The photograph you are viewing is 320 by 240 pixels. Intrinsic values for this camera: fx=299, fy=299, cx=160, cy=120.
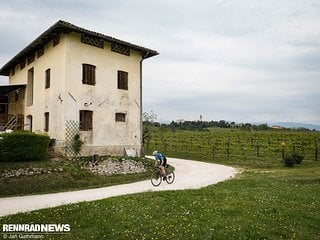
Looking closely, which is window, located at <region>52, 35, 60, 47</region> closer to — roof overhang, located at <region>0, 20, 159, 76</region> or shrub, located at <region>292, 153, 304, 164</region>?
roof overhang, located at <region>0, 20, 159, 76</region>

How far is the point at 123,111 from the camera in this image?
2403 centimetres

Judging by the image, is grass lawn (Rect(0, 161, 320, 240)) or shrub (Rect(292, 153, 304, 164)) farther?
shrub (Rect(292, 153, 304, 164))

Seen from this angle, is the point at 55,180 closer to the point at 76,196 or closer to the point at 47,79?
the point at 76,196

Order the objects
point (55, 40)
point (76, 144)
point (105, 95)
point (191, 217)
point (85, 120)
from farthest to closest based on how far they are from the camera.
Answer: point (105, 95) → point (55, 40) → point (85, 120) → point (76, 144) → point (191, 217)

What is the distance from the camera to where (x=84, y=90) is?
21.8 meters

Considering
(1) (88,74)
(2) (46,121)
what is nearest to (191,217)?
(1) (88,74)

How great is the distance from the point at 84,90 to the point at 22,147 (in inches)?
253

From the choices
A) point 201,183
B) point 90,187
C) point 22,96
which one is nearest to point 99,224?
point 90,187

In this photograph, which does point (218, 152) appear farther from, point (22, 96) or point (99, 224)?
point (99, 224)

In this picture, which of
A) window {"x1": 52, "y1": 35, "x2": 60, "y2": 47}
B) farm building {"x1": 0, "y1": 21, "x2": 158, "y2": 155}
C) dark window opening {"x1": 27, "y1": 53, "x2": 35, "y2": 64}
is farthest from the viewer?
Result: dark window opening {"x1": 27, "y1": 53, "x2": 35, "y2": 64}

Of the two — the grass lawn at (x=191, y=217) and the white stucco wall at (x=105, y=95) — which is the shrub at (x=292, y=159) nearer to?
the white stucco wall at (x=105, y=95)

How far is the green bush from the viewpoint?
16.6 meters

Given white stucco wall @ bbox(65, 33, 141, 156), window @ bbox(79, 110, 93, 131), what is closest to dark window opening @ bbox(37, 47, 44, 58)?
white stucco wall @ bbox(65, 33, 141, 156)

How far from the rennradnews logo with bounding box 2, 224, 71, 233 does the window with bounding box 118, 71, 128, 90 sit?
16649 mm
